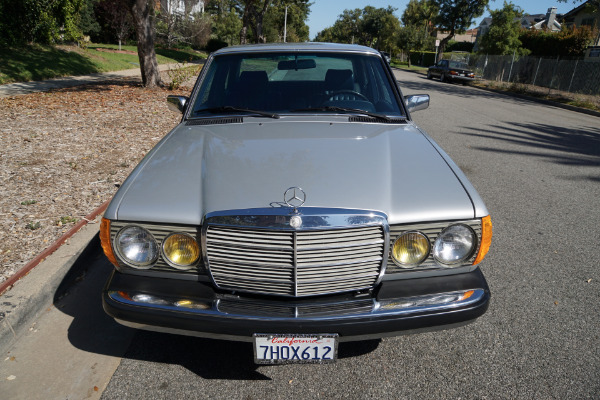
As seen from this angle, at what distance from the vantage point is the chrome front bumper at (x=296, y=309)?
2047 mm

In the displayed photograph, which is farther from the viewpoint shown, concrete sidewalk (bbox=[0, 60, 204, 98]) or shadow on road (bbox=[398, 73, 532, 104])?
shadow on road (bbox=[398, 73, 532, 104])

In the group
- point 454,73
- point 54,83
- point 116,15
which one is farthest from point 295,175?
point 454,73

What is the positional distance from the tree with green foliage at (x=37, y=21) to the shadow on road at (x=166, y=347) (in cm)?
1552

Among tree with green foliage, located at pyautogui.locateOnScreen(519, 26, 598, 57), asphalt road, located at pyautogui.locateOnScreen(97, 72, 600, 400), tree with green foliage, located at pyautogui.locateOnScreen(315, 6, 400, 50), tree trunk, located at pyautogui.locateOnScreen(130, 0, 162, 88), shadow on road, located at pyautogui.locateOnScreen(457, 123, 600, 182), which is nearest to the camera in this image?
asphalt road, located at pyautogui.locateOnScreen(97, 72, 600, 400)

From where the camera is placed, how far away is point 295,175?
7.51ft

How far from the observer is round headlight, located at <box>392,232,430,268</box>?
7.11 feet

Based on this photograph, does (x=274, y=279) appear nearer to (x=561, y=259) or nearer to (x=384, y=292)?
(x=384, y=292)

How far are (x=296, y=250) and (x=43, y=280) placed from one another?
2.07m

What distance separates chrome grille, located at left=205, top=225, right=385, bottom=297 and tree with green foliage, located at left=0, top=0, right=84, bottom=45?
16.5 metres

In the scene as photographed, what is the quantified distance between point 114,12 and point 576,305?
26124 mm

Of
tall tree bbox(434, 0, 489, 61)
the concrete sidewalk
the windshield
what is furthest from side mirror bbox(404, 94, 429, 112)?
tall tree bbox(434, 0, 489, 61)

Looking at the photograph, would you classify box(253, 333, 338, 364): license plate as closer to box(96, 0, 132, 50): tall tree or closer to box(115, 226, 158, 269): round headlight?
box(115, 226, 158, 269): round headlight

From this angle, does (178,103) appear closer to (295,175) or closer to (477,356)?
(295,175)

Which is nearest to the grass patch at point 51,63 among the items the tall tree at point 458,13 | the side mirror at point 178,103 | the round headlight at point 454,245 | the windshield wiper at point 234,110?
the side mirror at point 178,103
